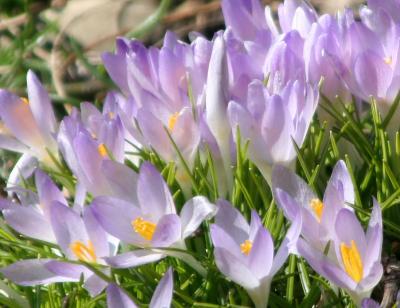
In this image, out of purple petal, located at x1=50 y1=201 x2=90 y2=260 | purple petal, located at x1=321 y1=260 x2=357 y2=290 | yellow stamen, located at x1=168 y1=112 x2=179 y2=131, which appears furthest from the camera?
yellow stamen, located at x1=168 y1=112 x2=179 y2=131

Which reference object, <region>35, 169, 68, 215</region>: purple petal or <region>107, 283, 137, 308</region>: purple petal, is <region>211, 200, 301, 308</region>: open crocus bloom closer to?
<region>107, 283, 137, 308</region>: purple petal

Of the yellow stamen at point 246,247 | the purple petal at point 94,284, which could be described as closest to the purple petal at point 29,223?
the purple petal at point 94,284

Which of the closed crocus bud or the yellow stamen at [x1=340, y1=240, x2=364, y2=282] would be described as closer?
the yellow stamen at [x1=340, y1=240, x2=364, y2=282]

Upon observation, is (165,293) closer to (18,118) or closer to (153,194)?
(153,194)

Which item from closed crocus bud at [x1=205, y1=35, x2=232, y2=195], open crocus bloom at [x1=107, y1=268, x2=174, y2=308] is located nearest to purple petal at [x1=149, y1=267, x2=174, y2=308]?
open crocus bloom at [x1=107, y1=268, x2=174, y2=308]

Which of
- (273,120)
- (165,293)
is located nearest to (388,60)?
(273,120)

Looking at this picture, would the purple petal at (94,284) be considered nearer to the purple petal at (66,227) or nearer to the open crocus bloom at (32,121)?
the purple petal at (66,227)

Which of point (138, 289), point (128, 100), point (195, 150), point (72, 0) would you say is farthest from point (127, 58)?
point (72, 0)
